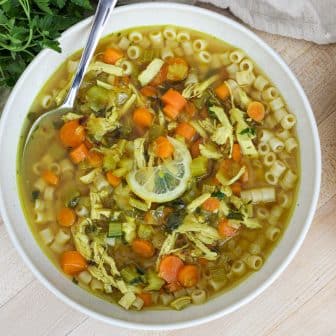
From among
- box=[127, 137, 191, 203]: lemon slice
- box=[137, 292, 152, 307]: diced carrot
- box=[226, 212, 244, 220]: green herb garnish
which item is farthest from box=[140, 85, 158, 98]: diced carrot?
box=[137, 292, 152, 307]: diced carrot

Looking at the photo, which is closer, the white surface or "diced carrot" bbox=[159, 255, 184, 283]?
"diced carrot" bbox=[159, 255, 184, 283]

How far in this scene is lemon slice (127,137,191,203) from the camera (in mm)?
2783

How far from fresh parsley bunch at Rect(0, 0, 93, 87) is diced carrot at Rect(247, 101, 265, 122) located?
0.83 m

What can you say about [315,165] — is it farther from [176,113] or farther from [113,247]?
[113,247]

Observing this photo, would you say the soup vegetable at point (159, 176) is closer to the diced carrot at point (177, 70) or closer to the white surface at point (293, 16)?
the diced carrot at point (177, 70)

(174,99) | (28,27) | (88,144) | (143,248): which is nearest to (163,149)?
(174,99)

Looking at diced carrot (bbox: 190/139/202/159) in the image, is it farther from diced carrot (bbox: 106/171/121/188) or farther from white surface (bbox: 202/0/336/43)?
white surface (bbox: 202/0/336/43)

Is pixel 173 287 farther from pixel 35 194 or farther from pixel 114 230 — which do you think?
pixel 35 194

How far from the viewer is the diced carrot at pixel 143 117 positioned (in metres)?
Answer: 2.86

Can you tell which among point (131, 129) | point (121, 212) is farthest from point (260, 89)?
point (121, 212)

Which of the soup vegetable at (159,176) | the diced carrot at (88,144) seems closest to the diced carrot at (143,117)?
the soup vegetable at (159,176)

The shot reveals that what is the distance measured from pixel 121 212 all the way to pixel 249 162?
0.61 metres

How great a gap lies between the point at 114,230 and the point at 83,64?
2.41ft

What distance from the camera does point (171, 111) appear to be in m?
2.86
